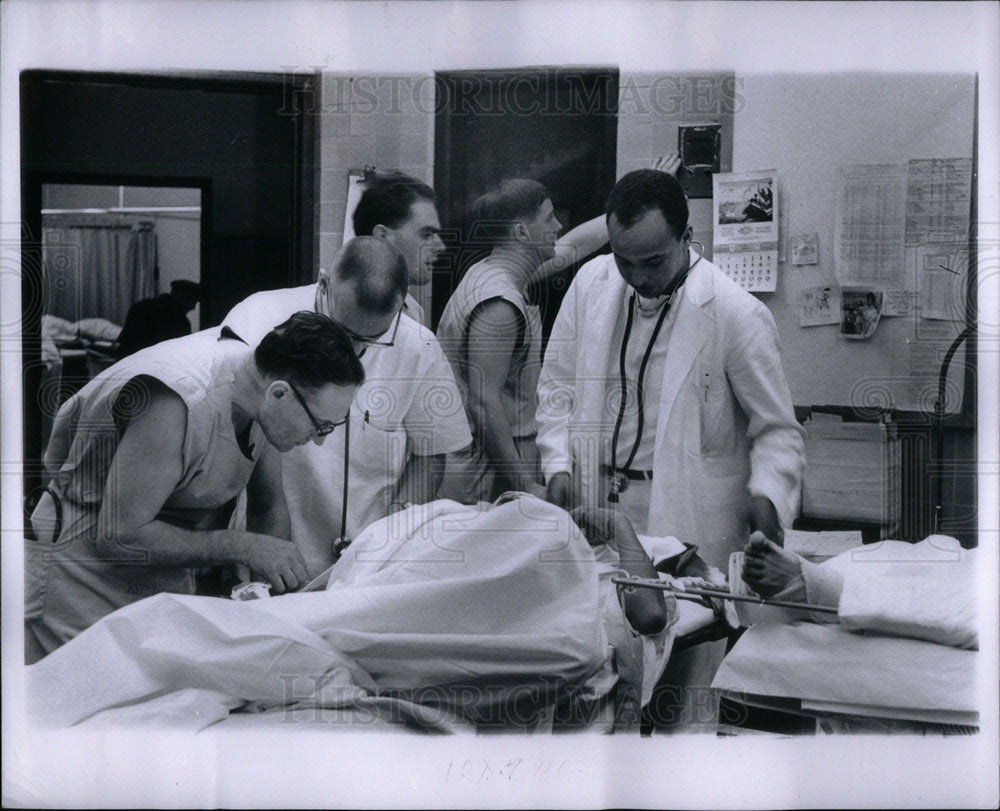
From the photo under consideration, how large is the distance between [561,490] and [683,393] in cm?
46

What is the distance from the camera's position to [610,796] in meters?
3.28

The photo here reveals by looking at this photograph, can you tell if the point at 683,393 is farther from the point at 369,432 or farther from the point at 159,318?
the point at 159,318

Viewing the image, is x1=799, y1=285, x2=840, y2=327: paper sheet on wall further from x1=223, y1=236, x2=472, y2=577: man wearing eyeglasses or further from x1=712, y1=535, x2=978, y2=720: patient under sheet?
x1=223, y1=236, x2=472, y2=577: man wearing eyeglasses

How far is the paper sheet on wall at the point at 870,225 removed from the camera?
10.6 ft

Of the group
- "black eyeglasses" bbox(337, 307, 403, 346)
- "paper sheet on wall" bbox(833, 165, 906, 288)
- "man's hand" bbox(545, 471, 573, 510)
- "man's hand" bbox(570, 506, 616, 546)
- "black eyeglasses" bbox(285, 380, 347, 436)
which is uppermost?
"paper sheet on wall" bbox(833, 165, 906, 288)

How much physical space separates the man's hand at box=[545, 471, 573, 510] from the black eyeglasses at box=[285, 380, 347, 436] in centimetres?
64

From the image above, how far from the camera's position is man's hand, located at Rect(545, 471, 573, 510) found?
10.6 ft

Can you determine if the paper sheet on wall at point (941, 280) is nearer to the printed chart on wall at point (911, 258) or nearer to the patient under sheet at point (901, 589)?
the printed chart on wall at point (911, 258)

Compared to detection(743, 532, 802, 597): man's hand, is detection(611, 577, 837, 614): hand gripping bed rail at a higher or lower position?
lower

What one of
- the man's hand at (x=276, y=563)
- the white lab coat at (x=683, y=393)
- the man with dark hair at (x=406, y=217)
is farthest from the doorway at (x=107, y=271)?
the white lab coat at (x=683, y=393)

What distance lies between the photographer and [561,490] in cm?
324

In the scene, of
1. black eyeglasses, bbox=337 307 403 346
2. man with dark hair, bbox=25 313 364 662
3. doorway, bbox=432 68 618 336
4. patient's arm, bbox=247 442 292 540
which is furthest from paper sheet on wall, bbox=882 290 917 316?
patient's arm, bbox=247 442 292 540

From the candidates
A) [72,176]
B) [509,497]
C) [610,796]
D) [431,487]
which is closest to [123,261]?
[72,176]

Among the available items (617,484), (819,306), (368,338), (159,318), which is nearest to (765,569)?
(617,484)
